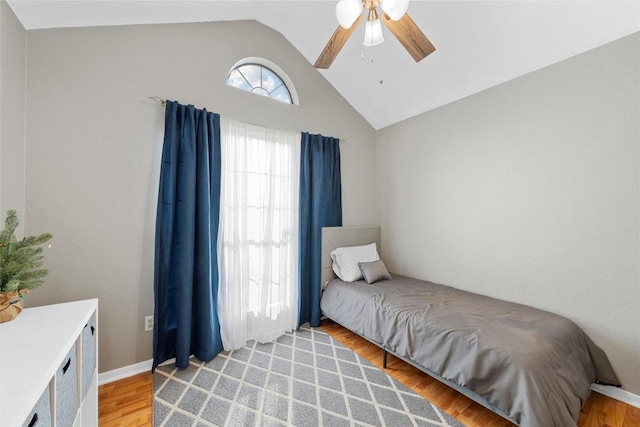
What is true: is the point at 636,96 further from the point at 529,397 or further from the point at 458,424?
the point at 458,424

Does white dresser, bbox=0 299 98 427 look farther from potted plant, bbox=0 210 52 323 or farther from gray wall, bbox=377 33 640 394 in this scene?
gray wall, bbox=377 33 640 394

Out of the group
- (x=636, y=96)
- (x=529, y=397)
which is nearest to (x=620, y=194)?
(x=636, y=96)

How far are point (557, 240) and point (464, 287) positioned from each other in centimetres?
92

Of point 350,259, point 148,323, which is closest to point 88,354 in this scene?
point 148,323

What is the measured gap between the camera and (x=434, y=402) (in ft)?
5.87

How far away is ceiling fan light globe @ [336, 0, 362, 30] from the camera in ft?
4.62

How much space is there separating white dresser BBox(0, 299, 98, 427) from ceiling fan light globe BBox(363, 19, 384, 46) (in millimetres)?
2220

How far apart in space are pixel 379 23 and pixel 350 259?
2186 millimetres

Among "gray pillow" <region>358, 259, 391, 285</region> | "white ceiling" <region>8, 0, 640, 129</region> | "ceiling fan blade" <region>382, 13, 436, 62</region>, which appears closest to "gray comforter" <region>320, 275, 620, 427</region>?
"gray pillow" <region>358, 259, 391, 285</region>

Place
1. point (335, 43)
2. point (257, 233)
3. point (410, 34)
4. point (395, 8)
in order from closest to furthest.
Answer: point (395, 8) → point (410, 34) → point (335, 43) → point (257, 233)

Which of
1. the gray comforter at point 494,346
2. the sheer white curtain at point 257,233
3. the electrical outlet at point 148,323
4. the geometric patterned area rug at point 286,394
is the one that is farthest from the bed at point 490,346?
the electrical outlet at point 148,323

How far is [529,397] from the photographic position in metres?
1.33

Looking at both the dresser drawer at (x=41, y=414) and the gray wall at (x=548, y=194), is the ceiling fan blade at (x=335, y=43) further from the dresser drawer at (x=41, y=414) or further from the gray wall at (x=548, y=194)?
the dresser drawer at (x=41, y=414)

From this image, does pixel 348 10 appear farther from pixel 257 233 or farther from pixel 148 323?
pixel 148 323
